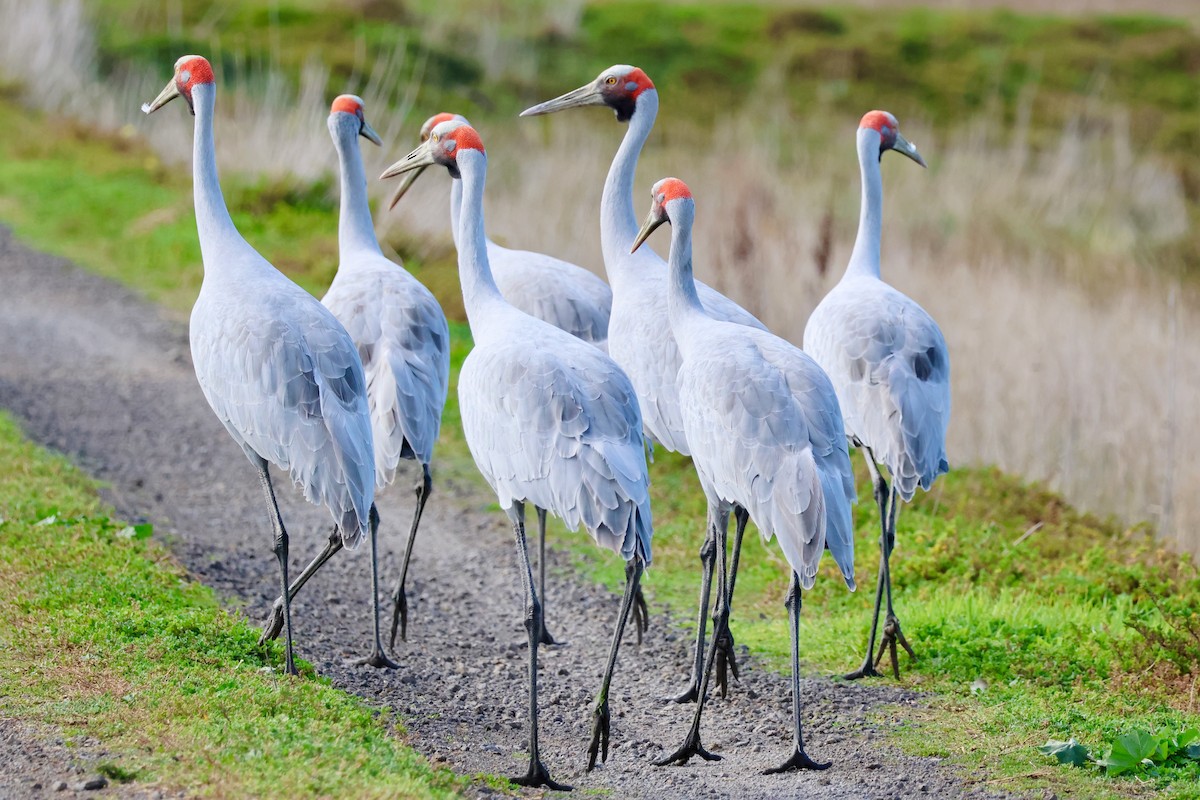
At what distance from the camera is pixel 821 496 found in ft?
16.7

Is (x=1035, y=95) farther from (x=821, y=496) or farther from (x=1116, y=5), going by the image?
(x=821, y=496)

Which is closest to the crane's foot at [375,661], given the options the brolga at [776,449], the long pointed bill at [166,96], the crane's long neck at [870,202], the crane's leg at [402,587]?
the crane's leg at [402,587]

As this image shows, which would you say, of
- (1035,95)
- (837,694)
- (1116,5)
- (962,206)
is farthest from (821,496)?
(1116,5)

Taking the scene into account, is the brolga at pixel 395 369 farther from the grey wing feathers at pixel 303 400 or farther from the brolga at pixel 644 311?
the brolga at pixel 644 311

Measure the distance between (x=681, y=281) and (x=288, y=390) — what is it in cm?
170

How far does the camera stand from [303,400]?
18.6 ft

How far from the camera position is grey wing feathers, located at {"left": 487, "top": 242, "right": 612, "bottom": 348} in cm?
736

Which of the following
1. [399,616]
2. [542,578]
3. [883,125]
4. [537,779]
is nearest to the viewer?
[537,779]

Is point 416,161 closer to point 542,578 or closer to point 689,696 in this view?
point 542,578

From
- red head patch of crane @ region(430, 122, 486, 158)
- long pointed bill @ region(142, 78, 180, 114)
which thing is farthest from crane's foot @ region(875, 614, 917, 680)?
long pointed bill @ region(142, 78, 180, 114)

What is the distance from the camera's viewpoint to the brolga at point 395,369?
630cm

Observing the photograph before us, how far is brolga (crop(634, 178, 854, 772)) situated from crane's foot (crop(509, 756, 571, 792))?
0.60m

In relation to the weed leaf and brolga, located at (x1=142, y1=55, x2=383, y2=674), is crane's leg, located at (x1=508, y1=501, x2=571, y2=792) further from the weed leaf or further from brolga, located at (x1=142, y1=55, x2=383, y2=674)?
the weed leaf

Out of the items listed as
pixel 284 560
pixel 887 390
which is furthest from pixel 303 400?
pixel 887 390
